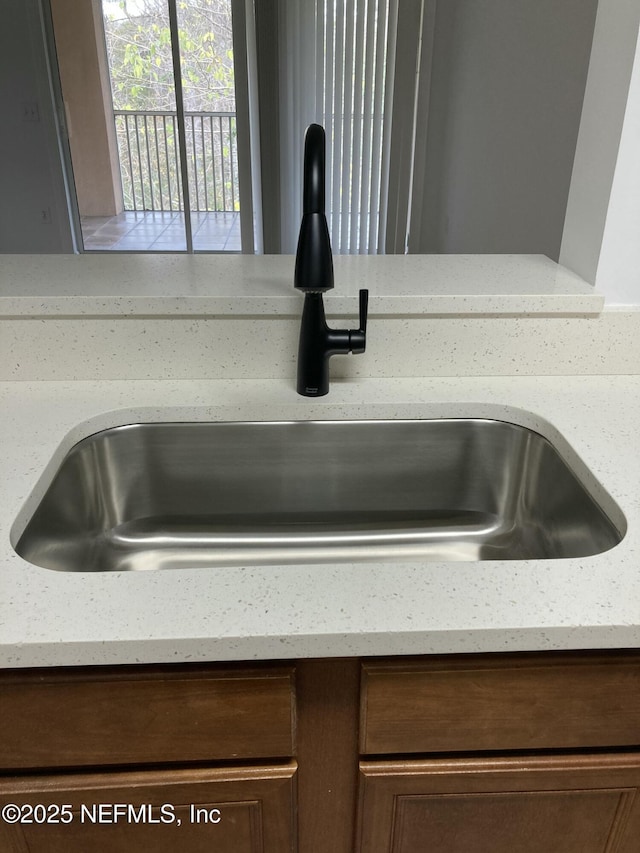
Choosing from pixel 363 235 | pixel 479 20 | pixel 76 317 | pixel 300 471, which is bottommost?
pixel 363 235

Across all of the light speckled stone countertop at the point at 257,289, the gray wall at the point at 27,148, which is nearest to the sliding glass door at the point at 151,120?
the gray wall at the point at 27,148

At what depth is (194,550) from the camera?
0.95 meters

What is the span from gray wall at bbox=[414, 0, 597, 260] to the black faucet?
1.47 meters

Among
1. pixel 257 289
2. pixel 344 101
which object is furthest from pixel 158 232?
pixel 257 289

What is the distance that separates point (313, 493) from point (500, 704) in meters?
0.44

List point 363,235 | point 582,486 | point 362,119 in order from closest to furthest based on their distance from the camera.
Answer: point 582,486
point 362,119
point 363,235

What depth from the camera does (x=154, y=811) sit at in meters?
0.64

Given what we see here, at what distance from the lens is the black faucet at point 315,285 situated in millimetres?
804

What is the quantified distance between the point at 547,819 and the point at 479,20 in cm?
295

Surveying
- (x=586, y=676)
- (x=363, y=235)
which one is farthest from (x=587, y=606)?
(x=363, y=235)

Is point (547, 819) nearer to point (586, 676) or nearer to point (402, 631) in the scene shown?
point (586, 676)

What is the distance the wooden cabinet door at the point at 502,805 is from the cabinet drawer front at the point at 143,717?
0.13m

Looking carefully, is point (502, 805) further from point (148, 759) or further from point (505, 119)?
point (505, 119)

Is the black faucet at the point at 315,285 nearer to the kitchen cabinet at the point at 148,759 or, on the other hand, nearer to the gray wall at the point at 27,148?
the kitchen cabinet at the point at 148,759
